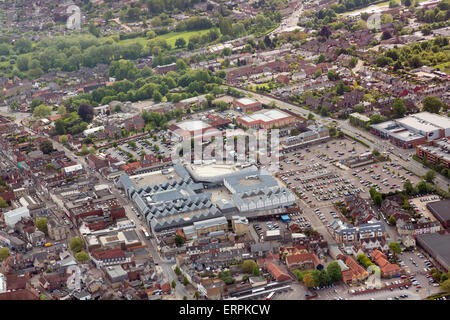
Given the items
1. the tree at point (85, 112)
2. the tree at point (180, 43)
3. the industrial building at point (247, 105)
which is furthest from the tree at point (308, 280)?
the tree at point (180, 43)

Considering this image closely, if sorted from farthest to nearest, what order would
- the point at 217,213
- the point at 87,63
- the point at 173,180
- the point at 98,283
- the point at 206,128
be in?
1. the point at 87,63
2. the point at 206,128
3. the point at 173,180
4. the point at 217,213
5. the point at 98,283

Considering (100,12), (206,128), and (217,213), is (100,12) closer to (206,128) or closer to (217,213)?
(206,128)

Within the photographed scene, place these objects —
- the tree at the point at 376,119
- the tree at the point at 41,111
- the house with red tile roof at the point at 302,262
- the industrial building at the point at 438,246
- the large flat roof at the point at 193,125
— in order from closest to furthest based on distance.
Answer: the industrial building at the point at 438,246 < the house with red tile roof at the point at 302,262 < the tree at the point at 376,119 < the large flat roof at the point at 193,125 < the tree at the point at 41,111

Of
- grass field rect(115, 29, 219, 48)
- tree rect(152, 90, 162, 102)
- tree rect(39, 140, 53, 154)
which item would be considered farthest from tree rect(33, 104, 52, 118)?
grass field rect(115, 29, 219, 48)

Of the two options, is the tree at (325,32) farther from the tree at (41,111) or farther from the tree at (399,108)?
the tree at (41,111)
